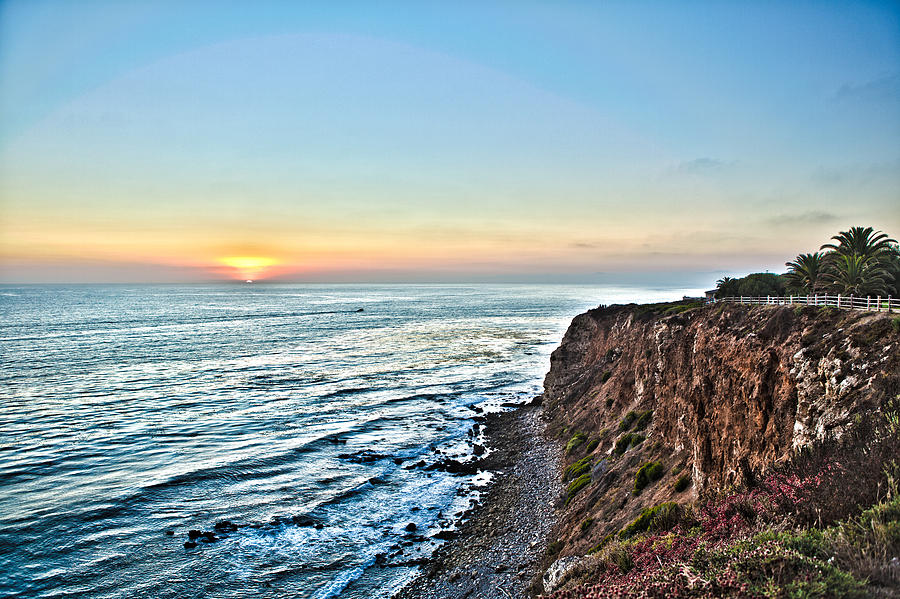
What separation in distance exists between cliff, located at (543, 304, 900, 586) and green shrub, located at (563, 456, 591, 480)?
0.11 metres

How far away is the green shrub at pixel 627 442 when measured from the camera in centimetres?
3064

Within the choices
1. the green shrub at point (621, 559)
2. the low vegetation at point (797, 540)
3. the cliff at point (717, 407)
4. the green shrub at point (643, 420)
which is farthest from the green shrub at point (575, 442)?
the low vegetation at point (797, 540)

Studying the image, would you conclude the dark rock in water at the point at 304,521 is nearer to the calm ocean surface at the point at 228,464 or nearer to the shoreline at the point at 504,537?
the calm ocean surface at the point at 228,464

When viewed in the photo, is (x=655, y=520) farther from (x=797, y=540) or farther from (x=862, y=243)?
(x=862, y=243)

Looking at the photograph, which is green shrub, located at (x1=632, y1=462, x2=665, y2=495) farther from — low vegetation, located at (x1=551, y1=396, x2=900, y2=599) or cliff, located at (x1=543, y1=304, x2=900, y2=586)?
low vegetation, located at (x1=551, y1=396, x2=900, y2=599)

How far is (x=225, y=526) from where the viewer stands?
99.3ft

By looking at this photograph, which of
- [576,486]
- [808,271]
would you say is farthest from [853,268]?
[576,486]

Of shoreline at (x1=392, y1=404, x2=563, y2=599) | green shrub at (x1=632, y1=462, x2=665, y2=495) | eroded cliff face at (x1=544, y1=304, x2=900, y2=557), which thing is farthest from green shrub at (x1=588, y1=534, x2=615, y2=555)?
green shrub at (x1=632, y1=462, x2=665, y2=495)

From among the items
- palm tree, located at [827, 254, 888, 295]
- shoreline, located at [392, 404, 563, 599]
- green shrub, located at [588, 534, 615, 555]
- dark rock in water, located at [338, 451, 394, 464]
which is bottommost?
dark rock in water, located at [338, 451, 394, 464]

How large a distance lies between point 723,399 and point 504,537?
48.8 ft

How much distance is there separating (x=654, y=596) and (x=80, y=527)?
34716mm

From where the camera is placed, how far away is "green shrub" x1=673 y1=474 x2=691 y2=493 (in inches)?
885

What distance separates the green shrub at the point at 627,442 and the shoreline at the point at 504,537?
5.42m

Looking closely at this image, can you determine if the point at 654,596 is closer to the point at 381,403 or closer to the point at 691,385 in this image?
the point at 691,385
